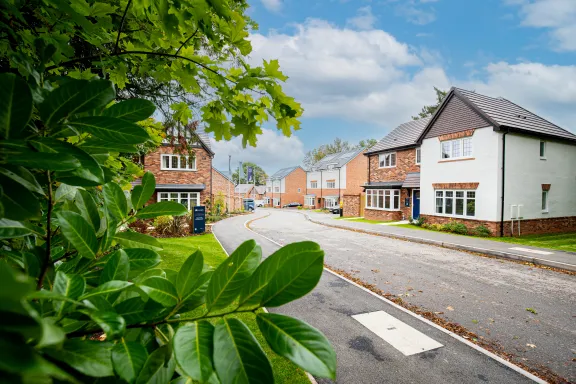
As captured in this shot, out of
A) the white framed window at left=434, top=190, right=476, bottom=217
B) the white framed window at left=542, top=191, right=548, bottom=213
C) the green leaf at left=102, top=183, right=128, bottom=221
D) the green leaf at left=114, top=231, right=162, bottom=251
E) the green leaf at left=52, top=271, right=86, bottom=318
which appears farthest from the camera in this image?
the white framed window at left=542, top=191, right=548, bottom=213

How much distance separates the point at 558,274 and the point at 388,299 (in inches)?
294

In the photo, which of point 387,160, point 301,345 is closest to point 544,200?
point 387,160

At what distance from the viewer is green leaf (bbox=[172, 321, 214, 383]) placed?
1.91ft

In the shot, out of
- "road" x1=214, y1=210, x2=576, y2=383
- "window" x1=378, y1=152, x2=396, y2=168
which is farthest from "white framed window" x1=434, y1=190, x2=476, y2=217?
"window" x1=378, y1=152, x2=396, y2=168

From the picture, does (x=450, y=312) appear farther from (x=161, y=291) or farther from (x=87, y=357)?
(x=87, y=357)

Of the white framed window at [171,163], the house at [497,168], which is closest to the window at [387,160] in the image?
the house at [497,168]

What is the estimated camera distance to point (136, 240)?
1.26m

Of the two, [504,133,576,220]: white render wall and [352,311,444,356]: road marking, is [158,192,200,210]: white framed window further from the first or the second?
[504,133,576,220]: white render wall

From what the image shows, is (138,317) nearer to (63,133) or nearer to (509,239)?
(63,133)

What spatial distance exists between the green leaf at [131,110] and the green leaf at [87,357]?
0.55 metres

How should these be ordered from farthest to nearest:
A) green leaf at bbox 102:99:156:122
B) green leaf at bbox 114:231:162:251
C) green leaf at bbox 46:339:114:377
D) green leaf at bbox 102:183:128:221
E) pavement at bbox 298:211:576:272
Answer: pavement at bbox 298:211:576:272, green leaf at bbox 114:231:162:251, green leaf at bbox 102:183:128:221, green leaf at bbox 102:99:156:122, green leaf at bbox 46:339:114:377

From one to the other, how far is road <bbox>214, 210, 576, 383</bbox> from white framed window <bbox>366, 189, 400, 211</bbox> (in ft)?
52.2

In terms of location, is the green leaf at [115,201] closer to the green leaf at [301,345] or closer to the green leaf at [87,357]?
the green leaf at [87,357]

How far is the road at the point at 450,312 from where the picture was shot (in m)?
5.13
